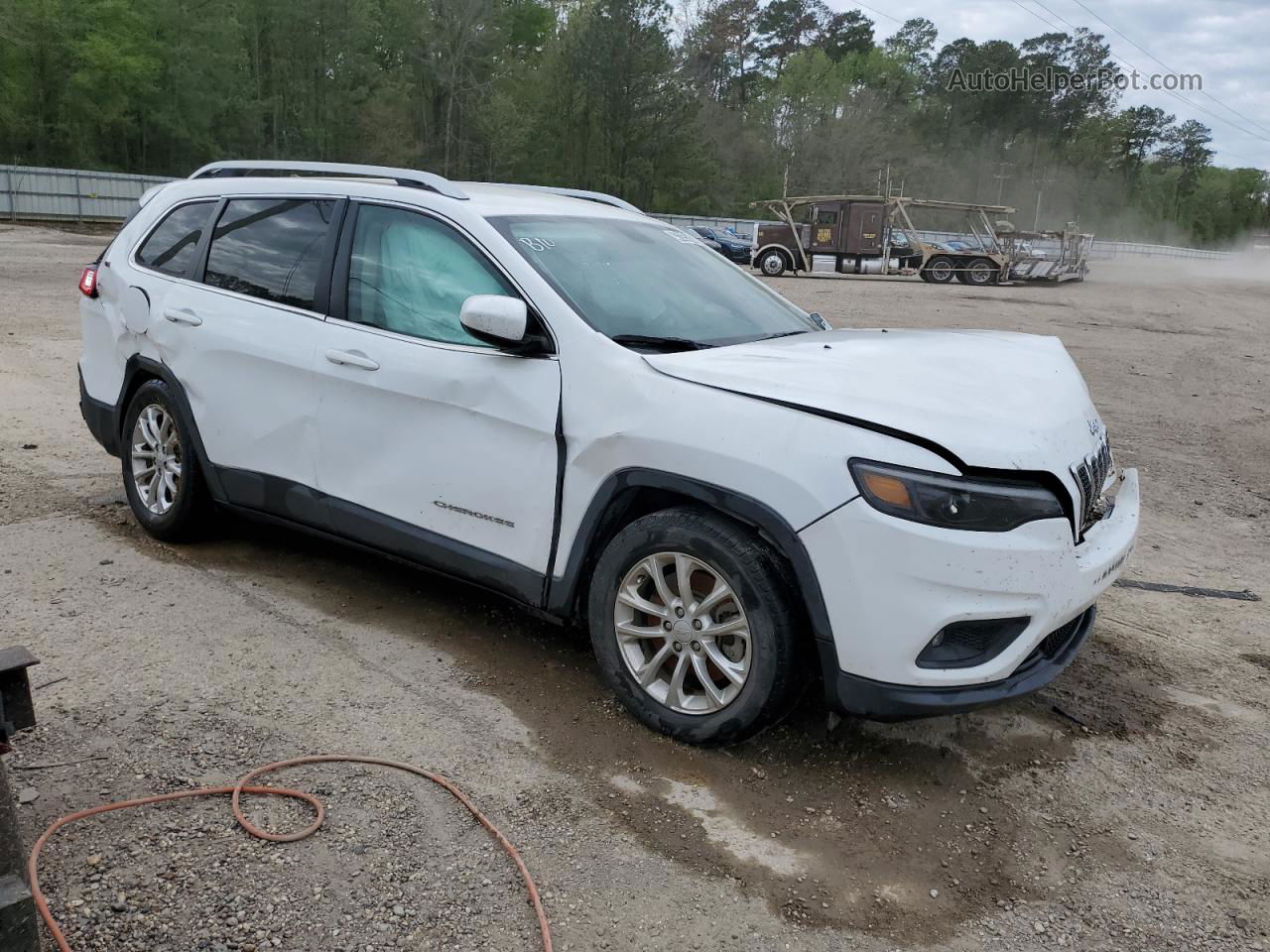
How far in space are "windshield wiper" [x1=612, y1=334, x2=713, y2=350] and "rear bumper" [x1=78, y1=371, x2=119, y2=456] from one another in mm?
3036

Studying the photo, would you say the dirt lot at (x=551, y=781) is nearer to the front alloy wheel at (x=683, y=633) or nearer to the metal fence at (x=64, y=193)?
the front alloy wheel at (x=683, y=633)

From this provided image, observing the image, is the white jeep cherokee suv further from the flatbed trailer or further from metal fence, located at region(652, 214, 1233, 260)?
the flatbed trailer

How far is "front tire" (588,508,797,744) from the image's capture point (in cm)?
321

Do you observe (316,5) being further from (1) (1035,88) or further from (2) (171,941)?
(2) (171,941)

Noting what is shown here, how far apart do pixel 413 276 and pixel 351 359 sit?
0.40 m

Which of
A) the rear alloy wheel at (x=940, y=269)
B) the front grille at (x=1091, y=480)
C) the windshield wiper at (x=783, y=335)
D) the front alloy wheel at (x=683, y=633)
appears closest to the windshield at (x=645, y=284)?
the windshield wiper at (x=783, y=335)

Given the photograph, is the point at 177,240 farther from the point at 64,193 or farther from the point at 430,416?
the point at 64,193

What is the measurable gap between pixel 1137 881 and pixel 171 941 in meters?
2.47

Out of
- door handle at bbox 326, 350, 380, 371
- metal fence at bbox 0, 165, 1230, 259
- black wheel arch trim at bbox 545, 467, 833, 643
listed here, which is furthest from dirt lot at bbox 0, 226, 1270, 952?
metal fence at bbox 0, 165, 1230, 259

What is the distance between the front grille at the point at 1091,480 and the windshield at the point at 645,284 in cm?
129

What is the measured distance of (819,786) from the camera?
10.9 feet

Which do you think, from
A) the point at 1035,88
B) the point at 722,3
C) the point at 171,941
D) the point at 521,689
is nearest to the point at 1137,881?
the point at 521,689

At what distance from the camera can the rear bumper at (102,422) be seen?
537cm

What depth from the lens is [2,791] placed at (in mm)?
2203
